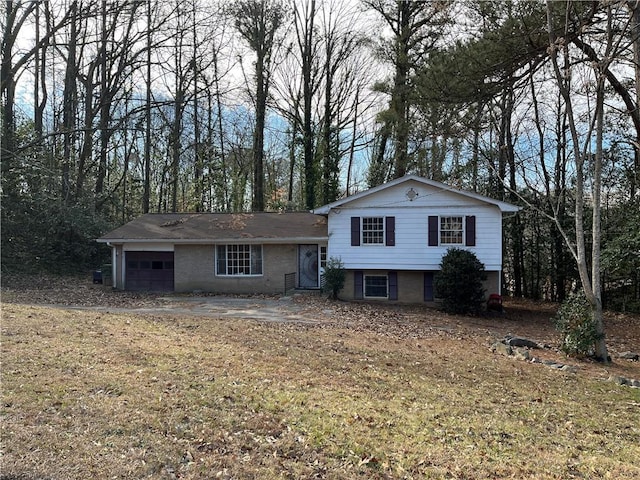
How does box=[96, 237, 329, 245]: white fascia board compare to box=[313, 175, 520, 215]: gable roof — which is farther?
box=[96, 237, 329, 245]: white fascia board

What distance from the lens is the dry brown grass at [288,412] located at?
4.19m

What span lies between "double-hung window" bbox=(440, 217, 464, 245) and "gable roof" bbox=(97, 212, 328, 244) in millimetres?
4598

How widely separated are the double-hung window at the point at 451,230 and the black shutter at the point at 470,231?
0.15 m

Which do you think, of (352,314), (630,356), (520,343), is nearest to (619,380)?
(520,343)

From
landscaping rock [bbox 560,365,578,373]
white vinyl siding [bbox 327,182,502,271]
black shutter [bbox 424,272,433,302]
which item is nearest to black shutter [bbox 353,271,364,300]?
white vinyl siding [bbox 327,182,502,271]

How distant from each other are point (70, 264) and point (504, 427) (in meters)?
22.4

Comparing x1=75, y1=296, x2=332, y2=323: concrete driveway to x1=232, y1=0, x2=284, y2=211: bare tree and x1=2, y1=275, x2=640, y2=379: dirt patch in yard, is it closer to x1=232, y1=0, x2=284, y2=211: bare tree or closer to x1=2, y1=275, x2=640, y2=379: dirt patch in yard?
x1=2, y1=275, x2=640, y2=379: dirt patch in yard

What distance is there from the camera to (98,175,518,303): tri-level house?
18.0m

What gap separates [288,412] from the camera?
5484 millimetres

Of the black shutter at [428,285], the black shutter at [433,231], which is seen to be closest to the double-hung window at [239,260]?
the black shutter at [428,285]

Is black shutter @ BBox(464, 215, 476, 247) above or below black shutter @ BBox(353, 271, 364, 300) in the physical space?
above

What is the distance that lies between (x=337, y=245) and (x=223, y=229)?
207 inches

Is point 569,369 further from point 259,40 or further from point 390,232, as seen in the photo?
point 259,40

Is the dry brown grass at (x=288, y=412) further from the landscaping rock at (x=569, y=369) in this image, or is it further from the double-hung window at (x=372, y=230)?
the double-hung window at (x=372, y=230)
